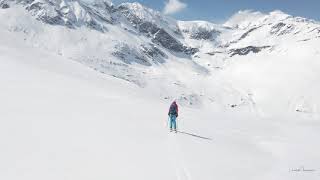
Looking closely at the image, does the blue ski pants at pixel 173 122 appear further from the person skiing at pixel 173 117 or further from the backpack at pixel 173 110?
the backpack at pixel 173 110

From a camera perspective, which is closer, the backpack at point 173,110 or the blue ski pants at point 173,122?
the blue ski pants at point 173,122

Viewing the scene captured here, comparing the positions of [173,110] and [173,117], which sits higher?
[173,110]

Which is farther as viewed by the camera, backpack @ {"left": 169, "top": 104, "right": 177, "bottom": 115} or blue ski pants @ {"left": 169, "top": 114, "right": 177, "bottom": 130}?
backpack @ {"left": 169, "top": 104, "right": 177, "bottom": 115}

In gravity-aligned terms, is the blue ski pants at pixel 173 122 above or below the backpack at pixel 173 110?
below

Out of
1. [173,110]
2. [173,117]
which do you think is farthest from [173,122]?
[173,110]

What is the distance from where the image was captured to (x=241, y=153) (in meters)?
21.0

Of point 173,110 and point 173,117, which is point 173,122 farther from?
point 173,110

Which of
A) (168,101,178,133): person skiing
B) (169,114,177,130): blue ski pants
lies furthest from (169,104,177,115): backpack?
(169,114,177,130): blue ski pants

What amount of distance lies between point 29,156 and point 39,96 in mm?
18594

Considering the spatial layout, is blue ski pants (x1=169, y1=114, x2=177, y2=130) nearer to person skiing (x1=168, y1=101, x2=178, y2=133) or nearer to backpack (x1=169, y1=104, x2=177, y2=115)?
person skiing (x1=168, y1=101, x2=178, y2=133)

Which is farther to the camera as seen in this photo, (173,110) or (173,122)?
(173,110)

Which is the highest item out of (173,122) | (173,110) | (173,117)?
(173,110)

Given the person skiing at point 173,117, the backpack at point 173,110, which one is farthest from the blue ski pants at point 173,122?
the backpack at point 173,110

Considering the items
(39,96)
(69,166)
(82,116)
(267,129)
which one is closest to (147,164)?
(69,166)
